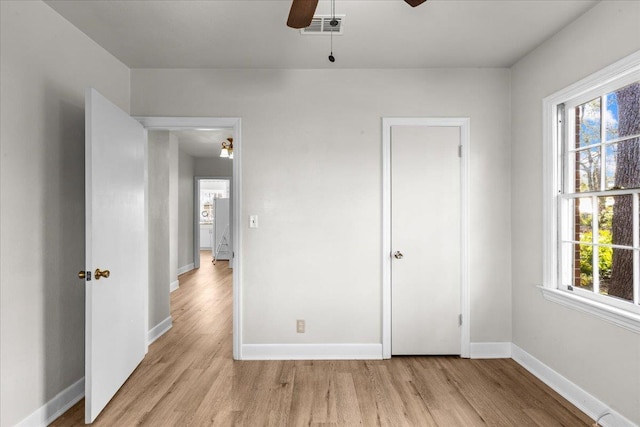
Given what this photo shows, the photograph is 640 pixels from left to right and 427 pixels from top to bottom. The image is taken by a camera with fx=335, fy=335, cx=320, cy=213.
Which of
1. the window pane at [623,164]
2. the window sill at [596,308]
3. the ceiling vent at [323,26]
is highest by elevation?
the ceiling vent at [323,26]

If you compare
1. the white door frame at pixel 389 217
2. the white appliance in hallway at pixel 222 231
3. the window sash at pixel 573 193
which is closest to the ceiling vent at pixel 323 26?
the white door frame at pixel 389 217

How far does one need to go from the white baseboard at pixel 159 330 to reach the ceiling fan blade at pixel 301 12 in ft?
10.3

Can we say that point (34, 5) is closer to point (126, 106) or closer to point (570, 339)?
point (126, 106)

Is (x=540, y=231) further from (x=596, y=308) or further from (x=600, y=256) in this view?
(x=596, y=308)

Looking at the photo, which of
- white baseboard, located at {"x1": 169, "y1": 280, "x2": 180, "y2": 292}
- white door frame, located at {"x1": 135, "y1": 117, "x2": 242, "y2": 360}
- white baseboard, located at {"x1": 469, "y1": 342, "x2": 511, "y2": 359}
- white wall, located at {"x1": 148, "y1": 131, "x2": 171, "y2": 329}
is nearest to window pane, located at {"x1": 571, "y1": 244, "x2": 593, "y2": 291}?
white baseboard, located at {"x1": 469, "y1": 342, "x2": 511, "y2": 359}

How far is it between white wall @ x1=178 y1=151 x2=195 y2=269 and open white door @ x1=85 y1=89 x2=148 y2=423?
13.5ft

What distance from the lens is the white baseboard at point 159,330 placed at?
3.35m

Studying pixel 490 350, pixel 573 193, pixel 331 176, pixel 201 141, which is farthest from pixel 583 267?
pixel 201 141

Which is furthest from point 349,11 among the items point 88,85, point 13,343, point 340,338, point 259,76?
point 13,343

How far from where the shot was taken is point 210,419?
212 cm

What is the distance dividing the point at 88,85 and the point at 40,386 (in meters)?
2.06

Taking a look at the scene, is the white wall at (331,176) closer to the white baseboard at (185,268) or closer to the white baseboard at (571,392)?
the white baseboard at (571,392)

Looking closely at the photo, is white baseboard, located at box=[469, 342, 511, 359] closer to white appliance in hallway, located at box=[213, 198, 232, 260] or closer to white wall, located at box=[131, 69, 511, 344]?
white wall, located at box=[131, 69, 511, 344]

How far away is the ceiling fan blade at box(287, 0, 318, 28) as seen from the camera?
4.82ft
